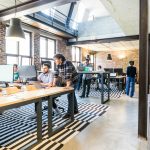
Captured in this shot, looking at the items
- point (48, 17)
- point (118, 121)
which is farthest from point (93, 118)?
point (48, 17)

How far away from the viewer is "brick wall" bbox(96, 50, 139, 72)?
47.4 ft

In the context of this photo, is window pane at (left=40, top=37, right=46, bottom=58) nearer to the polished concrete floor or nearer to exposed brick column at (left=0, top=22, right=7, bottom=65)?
exposed brick column at (left=0, top=22, right=7, bottom=65)

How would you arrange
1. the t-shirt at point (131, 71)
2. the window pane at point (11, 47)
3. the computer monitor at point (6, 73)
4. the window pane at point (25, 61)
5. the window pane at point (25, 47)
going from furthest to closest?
the window pane at point (25, 61)
the window pane at point (25, 47)
the window pane at point (11, 47)
the t-shirt at point (131, 71)
the computer monitor at point (6, 73)

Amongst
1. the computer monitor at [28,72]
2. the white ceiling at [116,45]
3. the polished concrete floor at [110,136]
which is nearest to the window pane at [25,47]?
the computer monitor at [28,72]

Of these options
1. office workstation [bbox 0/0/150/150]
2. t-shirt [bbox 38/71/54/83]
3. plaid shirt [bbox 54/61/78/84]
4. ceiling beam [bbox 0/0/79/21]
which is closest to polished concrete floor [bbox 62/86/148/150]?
office workstation [bbox 0/0/150/150]

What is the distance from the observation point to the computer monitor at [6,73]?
317 centimetres

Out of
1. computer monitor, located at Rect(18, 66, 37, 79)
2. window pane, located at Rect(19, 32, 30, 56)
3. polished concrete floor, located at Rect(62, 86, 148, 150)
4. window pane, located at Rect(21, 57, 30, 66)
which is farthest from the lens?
window pane, located at Rect(21, 57, 30, 66)

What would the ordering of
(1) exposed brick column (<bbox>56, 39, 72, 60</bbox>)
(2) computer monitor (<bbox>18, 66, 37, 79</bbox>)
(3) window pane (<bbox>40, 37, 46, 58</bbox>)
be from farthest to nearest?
(1) exposed brick column (<bbox>56, 39, 72, 60</bbox>) → (3) window pane (<bbox>40, 37, 46, 58</bbox>) → (2) computer monitor (<bbox>18, 66, 37, 79</bbox>)

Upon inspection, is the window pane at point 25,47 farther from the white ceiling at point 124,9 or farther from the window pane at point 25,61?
the white ceiling at point 124,9

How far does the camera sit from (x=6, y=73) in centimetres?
322

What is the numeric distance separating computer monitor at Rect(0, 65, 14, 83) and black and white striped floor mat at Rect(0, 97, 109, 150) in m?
0.90

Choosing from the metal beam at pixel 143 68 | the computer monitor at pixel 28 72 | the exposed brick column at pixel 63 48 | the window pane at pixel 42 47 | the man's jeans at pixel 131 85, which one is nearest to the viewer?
the metal beam at pixel 143 68

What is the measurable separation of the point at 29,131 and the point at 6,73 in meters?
1.14

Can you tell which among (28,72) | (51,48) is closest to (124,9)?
(28,72)
